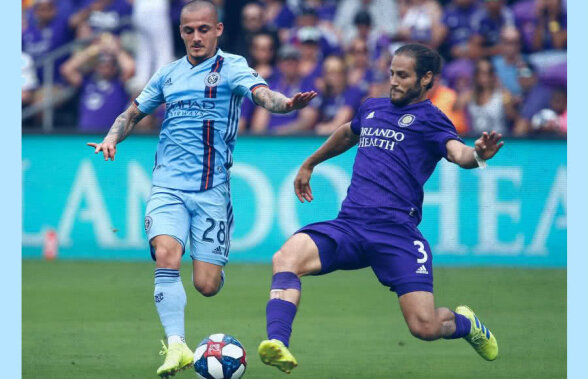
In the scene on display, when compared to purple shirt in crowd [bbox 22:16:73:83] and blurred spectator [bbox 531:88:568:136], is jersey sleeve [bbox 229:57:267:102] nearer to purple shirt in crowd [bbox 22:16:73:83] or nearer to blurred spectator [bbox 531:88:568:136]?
blurred spectator [bbox 531:88:568:136]

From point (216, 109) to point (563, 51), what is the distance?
8135 millimetres

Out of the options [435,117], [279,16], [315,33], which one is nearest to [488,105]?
[315,33]

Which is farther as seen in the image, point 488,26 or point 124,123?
point 488,26

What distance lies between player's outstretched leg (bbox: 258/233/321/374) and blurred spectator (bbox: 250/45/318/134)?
743 cm

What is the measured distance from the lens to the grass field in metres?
7.28

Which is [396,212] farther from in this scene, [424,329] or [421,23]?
[421,23]

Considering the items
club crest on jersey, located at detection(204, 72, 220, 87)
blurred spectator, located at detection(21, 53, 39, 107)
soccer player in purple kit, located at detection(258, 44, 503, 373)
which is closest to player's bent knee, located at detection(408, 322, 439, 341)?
soccer player in purple kit, located at detection(258, 44, 503, 373)

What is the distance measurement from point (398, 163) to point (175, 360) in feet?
5.97

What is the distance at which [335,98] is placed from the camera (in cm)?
1398

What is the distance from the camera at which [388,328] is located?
901cm

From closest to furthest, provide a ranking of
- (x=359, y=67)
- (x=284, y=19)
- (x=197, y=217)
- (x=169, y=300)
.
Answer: (x=169, y=300) < (x=197, y=217) < (x=359, y=67) < (x=284, y=19)

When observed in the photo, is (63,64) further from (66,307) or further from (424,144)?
(424,144)

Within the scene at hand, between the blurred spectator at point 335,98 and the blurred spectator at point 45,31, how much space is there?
14.0 ft

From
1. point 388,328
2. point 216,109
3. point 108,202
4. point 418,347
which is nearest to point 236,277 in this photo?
point 108,202
